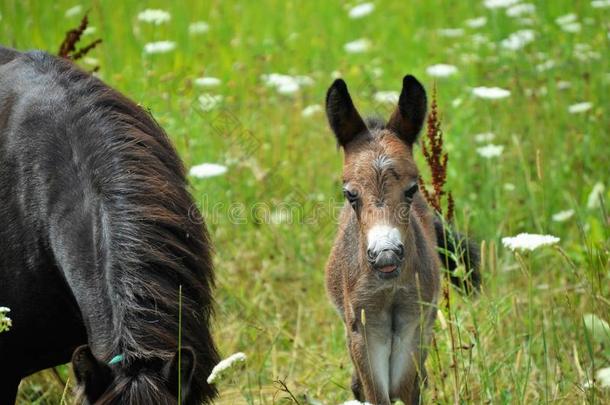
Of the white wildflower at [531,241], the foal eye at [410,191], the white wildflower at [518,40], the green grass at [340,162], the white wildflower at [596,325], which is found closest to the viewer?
the white wildflower at [531,241]

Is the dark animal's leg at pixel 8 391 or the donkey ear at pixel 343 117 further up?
the donkey ear at pixel 343 117

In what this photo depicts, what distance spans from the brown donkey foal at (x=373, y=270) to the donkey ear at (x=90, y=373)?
1.18 metres

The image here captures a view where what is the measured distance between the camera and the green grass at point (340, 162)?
4.64 metres

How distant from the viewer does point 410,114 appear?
4.18 metres

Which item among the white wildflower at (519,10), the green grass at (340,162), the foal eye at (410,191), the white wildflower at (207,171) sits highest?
the foal eye at (410,191)

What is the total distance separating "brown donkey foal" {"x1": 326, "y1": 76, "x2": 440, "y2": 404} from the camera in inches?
152

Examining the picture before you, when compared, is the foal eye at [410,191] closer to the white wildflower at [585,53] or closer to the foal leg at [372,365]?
the foal leg at [372,365]

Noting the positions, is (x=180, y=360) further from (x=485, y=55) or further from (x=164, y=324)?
(x=485, y=55)

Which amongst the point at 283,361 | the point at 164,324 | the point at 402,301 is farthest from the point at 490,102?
the point at 164,324

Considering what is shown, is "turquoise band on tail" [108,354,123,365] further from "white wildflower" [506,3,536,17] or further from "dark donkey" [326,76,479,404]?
"white wildflower" [506,3,536,17]

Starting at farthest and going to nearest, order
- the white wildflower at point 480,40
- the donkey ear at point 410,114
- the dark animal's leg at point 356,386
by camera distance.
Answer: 1. the white wildflower at point 480,40
2. the dark animal's leg at point 356,386
3. the donkey ear at point 410,114

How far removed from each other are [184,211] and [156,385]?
36.2 inches

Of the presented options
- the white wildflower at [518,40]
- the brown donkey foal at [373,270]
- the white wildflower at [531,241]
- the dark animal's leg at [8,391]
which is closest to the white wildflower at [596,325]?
the white wildflower at [531,241]

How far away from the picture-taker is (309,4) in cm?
1130
